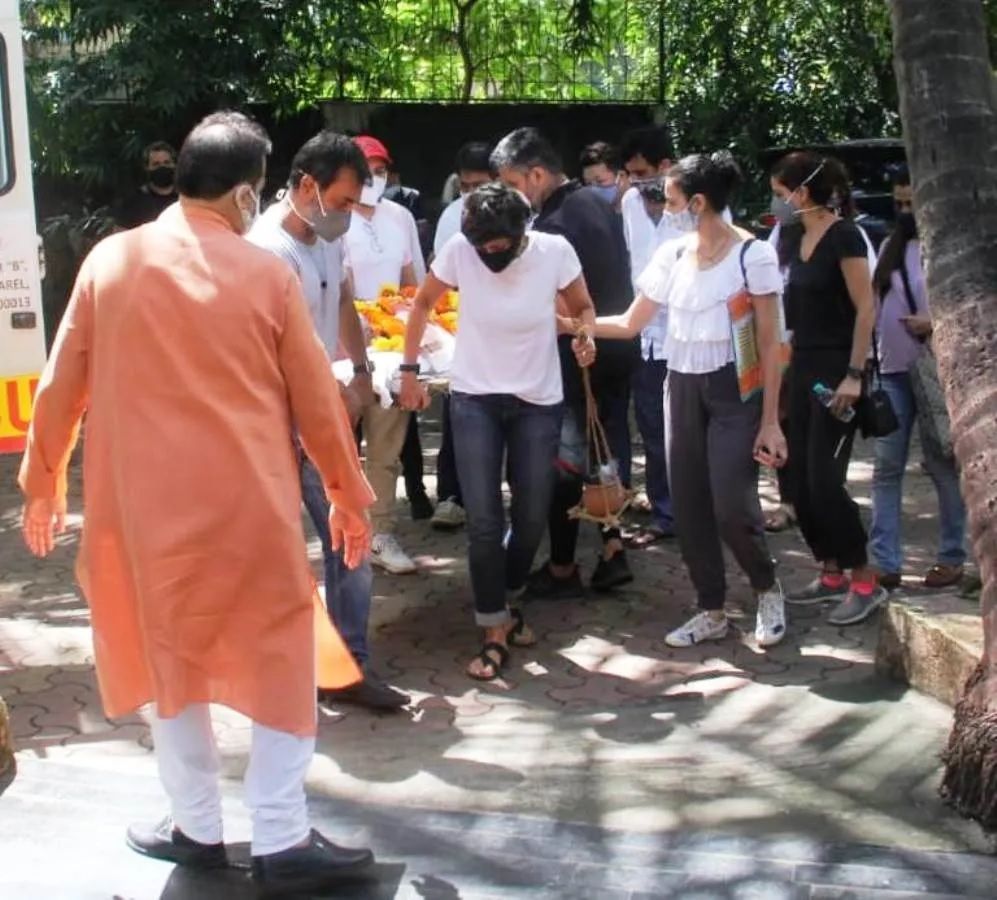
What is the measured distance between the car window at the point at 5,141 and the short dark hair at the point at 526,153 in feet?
5.79

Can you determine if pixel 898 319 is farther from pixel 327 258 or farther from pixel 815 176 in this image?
pixel 327 258

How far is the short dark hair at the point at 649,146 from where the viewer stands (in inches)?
308

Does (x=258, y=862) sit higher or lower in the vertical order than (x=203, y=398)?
lower

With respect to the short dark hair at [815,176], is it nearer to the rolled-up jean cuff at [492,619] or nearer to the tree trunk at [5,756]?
the rolled-up jean cuff at [492,619]

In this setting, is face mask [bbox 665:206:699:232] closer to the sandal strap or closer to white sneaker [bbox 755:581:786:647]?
white sneaker [bbox 755:581:786:647]

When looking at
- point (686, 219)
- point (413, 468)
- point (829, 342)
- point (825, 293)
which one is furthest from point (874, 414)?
point (413, 468)

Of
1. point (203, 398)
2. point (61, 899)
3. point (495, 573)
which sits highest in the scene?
point (203, 398)

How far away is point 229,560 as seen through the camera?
3.60 meters

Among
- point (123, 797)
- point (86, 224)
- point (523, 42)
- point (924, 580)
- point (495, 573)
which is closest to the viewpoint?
point (123, 797)

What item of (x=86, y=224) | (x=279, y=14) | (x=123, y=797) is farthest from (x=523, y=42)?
(x=123, y=797)

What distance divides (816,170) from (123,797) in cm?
339

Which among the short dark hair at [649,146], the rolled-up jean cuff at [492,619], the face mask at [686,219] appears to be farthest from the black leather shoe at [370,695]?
the short dark hair at [649,146]

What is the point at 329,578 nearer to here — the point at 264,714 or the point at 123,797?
the point at 123,797

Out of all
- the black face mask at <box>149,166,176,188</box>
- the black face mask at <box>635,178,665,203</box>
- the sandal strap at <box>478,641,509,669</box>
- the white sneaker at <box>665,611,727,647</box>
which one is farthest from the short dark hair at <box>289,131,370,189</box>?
the black face mask at <box>149,166,176,188</box>
